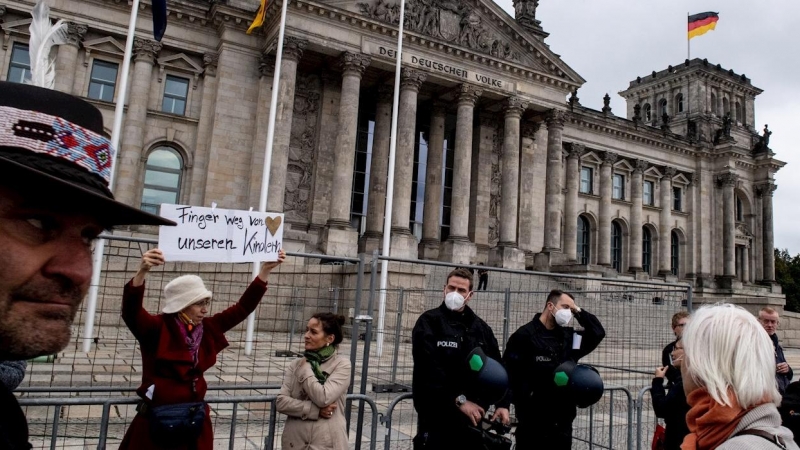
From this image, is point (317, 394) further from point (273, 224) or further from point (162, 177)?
point (162, 177)

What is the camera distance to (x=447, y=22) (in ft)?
90.9

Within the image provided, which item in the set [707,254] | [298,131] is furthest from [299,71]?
[707,254]

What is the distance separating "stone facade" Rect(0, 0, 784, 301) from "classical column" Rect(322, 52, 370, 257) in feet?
0.22

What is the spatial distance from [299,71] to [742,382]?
86.6 feet

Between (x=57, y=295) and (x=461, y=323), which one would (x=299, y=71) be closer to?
(x=461, y=323)

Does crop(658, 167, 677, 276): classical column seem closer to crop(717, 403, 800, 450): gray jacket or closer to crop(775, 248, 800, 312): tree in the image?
crop(775, 248, 800, 312): tree

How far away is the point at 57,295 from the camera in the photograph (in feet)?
4.26

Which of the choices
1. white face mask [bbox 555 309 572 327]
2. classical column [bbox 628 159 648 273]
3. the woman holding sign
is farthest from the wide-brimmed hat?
classical column [bbox 628 159 648 273]

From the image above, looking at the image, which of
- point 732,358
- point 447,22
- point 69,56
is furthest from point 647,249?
point 732,358

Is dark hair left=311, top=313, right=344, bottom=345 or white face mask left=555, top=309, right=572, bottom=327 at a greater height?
white face mask left=555, top=309, right=572, bottom=327

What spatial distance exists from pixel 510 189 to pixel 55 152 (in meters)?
28.2

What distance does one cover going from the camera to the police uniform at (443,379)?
448 cm

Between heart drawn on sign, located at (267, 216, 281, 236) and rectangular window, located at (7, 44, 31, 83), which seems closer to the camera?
heart drawn on sign, located at (267, 216, 281, 236)

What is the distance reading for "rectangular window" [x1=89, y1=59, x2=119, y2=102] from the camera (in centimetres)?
2362
